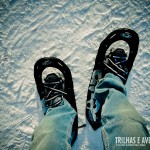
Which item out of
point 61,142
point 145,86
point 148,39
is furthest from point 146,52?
point 61,142

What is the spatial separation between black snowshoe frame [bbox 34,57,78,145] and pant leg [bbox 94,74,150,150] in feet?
0.66

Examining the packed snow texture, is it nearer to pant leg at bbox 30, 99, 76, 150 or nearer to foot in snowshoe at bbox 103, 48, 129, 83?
foot in snowshoe at bbox 103, 48, 129, 83

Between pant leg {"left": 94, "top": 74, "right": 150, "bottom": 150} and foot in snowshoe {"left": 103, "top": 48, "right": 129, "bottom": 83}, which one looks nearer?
pant leg {"left": 94, "top": 74, "right": 150, "bottom": 150}

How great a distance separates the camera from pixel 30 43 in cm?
90

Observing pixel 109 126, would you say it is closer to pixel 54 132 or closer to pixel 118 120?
pixel 118 120

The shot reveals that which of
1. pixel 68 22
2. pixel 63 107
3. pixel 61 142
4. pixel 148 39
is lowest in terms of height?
pixel 61 142

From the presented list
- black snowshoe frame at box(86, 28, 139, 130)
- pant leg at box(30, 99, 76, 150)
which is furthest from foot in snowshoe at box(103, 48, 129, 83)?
pant leg at box(30, 99, 76, 150)

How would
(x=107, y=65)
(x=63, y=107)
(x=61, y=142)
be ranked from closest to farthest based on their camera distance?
(x=61, y=142) < (x=63, y=107) < (x=107, y=65)

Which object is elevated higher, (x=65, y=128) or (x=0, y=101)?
(x=0, y=101)

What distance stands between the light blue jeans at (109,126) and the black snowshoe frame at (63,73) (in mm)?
144

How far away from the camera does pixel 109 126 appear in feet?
1.79

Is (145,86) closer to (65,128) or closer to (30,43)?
(65,128)

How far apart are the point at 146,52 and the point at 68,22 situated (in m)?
0.47

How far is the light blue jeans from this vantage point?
497mm
